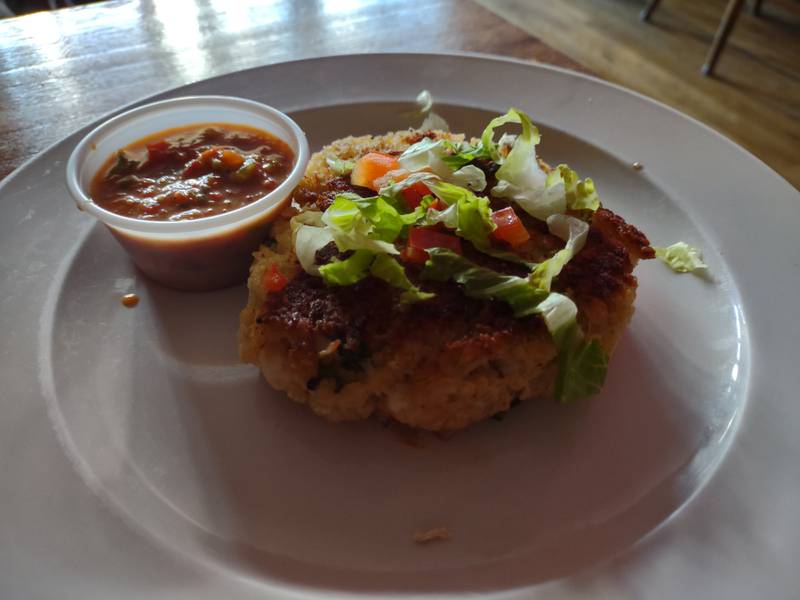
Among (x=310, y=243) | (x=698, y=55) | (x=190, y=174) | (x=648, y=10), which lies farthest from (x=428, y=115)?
(x=648, y=10)

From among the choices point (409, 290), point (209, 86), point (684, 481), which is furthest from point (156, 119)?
point (684, 481)

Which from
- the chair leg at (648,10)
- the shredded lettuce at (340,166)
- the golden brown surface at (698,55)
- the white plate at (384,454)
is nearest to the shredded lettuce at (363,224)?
the shredded lettuce at (340,166)

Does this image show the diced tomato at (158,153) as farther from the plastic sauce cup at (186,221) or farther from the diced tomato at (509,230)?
the diced tomato at (509,230)

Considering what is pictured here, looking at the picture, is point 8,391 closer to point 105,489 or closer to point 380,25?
point 105,489

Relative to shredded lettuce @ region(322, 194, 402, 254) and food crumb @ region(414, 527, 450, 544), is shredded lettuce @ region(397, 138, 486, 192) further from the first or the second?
food crumb @ region(414, 527, 450, 544)

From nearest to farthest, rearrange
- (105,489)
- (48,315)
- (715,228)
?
1. (105,489)
2. (48,315)
3. (715,228)

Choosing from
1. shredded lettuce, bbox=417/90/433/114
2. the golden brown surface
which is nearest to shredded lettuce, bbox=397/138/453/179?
shredded lettuce, bbox=417/90/433/114

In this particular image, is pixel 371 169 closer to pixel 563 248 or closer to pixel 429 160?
pixel 429 160
